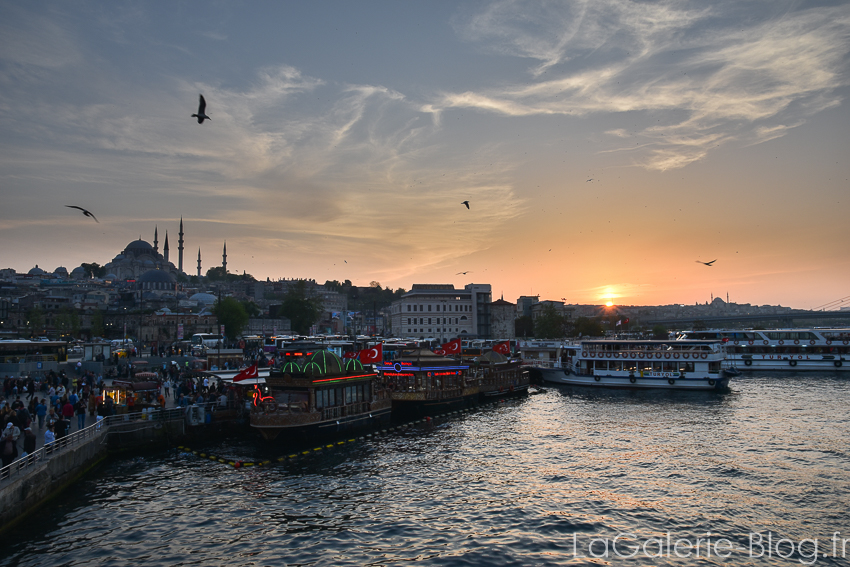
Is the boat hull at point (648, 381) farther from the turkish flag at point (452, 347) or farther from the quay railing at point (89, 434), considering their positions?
the quay railing at point (89, 434)

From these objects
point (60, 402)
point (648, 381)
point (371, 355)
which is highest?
point (371, 355)

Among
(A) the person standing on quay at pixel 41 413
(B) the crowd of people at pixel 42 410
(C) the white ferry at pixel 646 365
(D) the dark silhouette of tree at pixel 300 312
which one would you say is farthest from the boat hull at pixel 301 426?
(D) the dark silhouette of tree at pixel 300 312

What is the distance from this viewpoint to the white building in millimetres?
106500

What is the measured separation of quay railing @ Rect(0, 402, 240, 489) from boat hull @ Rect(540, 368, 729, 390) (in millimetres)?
33756

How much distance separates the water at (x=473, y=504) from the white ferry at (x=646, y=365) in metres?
17.6

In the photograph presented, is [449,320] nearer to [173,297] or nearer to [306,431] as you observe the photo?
[306,431]

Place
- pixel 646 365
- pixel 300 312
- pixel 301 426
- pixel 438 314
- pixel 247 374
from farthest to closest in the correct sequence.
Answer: pixel 300 312 < pixel 438 314 < pixel 646 365 < pixel 247 374 < pixel 301 426

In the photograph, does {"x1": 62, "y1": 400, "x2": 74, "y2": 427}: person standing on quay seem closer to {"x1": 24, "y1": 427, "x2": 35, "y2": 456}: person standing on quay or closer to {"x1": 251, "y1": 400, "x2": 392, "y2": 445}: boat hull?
{"x1": 24, "y1": 427, "x2": 35, "y2": 456}: person standing on quay

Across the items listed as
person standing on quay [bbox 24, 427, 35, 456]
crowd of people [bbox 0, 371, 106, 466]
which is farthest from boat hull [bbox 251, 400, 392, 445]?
person standing on quay [bbox 24, 427, 35, 456]

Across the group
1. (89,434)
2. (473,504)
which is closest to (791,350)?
(473,504)

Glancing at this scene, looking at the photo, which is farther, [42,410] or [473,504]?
[42,410]

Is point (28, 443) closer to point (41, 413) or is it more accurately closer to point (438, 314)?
point (41, 413)

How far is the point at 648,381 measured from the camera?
158 feet

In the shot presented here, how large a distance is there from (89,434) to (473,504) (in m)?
14.9
